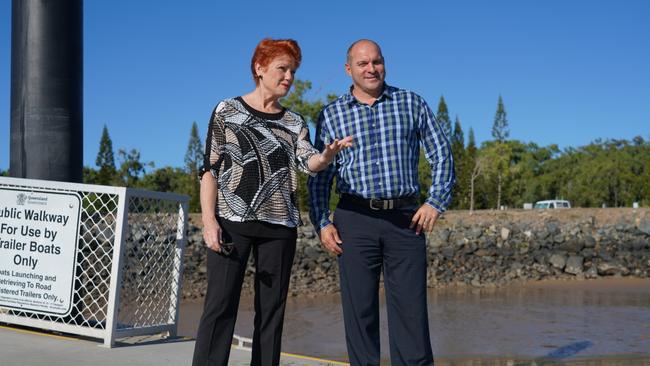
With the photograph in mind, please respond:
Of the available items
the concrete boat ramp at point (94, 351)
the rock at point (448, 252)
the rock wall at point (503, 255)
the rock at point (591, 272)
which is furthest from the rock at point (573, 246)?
the concrete boat ramp at point (94, 351)

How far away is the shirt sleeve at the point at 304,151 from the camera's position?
3242 millimetres

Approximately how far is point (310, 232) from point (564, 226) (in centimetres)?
996

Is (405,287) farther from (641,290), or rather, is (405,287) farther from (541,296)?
(641,290)

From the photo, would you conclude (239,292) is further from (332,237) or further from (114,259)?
(114,259)

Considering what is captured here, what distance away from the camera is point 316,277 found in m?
18.4

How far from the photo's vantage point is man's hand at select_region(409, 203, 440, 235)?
337 centimetres

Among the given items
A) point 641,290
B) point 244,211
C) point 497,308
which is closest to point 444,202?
point 244,211

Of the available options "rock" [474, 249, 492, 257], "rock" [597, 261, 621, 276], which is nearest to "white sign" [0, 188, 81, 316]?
"rock" [474, 249, 492, 257]

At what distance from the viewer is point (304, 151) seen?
10.7ft

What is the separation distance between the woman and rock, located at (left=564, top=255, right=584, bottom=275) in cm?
1898

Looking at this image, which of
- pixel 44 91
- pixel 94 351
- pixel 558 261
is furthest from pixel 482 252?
pixel 94 351

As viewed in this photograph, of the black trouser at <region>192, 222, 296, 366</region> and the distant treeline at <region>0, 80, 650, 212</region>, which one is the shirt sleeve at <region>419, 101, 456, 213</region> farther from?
the distant treeline at <region>0, 80, 650, 212</region>

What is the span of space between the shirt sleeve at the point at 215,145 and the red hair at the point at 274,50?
0.34 metres

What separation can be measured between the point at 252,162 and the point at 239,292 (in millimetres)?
617
